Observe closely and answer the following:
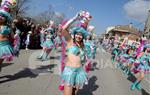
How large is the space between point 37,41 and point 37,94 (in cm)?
1586

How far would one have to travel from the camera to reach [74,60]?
566 cm

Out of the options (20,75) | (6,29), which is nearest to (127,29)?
(20,75)

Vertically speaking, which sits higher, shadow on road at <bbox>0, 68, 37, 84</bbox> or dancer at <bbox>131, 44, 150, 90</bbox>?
dancer at <bbox>131, 44, 150, 90</bbox>

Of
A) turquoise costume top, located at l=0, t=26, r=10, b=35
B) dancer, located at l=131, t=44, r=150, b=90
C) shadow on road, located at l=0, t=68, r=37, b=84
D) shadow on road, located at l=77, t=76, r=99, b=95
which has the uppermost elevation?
turquoise costume top, located at l=0, t=26, r=10, b=35

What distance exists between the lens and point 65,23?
551 cm

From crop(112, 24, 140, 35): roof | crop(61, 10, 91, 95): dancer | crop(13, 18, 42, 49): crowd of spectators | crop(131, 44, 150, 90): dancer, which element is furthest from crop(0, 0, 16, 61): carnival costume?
crop(112, 24, 140, 35): roof

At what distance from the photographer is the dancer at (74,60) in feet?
18.0

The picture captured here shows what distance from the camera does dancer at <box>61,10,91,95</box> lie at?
5473 millimetres

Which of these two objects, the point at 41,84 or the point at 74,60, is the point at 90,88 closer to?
the point at 41,84

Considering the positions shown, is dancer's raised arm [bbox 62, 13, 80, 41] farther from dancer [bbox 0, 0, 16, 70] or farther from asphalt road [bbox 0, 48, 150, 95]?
dancer [bbox 0, 0, 16, 70]

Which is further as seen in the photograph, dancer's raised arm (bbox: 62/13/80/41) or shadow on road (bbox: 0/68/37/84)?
shadow on road (bbox: 0/68/37/84)

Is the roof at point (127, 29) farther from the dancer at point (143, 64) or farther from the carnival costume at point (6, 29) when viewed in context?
the carnival costume at point (6, 29)

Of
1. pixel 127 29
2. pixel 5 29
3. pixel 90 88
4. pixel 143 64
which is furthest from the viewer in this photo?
pixel 127 29

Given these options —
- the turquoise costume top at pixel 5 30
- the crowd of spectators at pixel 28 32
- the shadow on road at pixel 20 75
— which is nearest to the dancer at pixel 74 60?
the turquoise costume top at pixel 5 30
